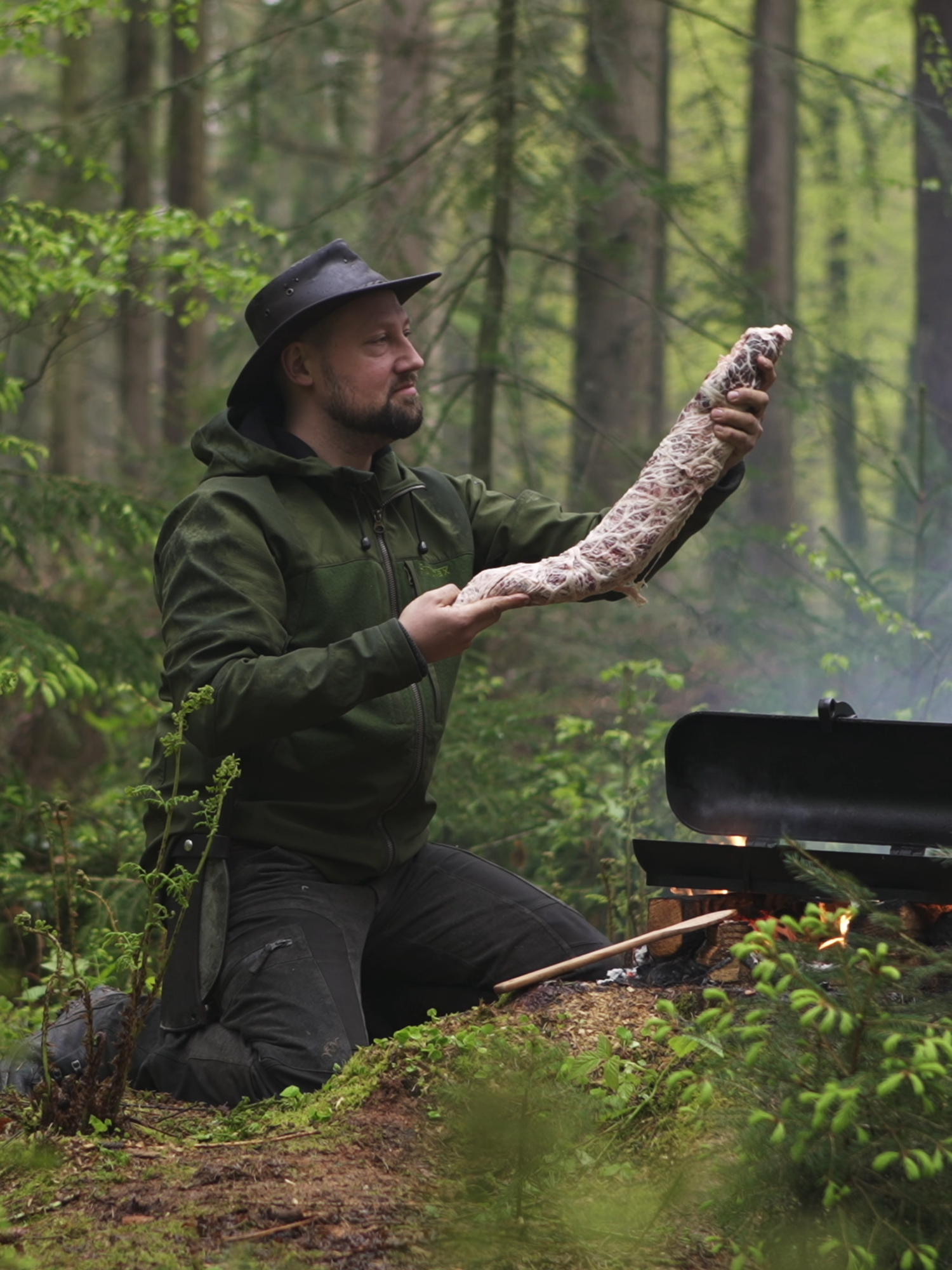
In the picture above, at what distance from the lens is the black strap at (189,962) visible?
3.88m

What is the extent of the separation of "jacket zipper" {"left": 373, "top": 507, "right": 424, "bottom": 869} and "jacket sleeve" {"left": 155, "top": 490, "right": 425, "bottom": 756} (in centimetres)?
39

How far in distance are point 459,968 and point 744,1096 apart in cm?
208

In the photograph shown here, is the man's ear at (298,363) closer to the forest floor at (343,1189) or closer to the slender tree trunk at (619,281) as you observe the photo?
the forest floor at (343,1189)

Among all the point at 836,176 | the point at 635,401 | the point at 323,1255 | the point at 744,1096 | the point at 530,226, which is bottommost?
the point at 323,1255

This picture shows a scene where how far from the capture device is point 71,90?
49.3ft

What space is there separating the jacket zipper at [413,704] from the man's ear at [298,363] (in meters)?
0.52

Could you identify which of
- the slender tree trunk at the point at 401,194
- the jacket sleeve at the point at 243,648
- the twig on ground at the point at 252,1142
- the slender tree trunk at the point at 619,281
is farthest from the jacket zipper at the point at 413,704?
the slender tree trunk at the point at 619,281

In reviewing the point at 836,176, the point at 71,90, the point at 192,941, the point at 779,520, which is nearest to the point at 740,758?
the point at 192,941

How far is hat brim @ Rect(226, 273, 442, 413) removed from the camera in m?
4.28

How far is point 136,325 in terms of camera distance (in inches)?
620

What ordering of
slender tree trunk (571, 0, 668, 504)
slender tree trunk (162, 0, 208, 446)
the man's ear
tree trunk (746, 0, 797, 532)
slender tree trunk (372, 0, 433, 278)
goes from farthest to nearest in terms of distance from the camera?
1. tree trunk (746, 0, 797, 532)
2. slender tree trunk (162, 0, 208, 446)
3. slender tree trunk (571, 0, 668, 504)
4. slender tree trunk (372, 0, 433, 278)
5. the man's ear

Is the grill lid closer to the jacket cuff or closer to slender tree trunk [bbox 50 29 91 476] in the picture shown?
the jacket cuff

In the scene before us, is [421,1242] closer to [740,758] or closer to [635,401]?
[740,758]

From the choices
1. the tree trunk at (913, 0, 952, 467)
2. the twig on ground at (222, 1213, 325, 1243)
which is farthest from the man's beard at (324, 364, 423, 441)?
the tree trunk at (913, 0, 952, 467)
